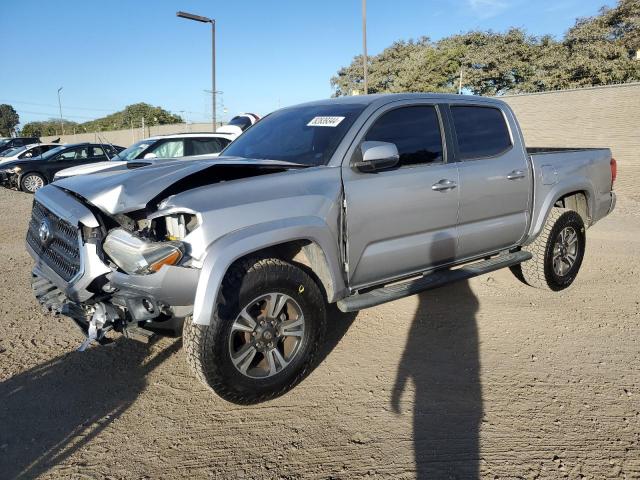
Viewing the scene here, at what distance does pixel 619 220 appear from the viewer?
9117 mm

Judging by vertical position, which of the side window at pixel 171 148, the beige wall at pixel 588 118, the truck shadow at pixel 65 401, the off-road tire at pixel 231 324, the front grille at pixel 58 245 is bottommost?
the truck shadow at pixel 65 401

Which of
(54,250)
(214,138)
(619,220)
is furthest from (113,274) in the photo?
Answer: (619,220)

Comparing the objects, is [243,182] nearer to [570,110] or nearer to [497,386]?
[497,386]

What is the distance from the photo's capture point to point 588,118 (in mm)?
20469

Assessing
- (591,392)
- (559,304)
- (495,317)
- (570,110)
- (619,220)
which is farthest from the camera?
(570,110)

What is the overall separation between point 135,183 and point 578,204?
Result: 4582 mm

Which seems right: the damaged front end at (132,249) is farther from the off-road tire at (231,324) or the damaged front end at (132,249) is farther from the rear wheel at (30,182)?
the rear wheel at (30,182)

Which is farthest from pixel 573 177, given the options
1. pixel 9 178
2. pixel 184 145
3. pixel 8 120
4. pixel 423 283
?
pixel 8 120

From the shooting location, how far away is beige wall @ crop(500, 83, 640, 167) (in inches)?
750

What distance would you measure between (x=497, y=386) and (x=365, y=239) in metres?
1.29

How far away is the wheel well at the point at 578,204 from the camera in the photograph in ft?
17.4

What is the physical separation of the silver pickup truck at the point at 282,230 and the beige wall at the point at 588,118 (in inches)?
710

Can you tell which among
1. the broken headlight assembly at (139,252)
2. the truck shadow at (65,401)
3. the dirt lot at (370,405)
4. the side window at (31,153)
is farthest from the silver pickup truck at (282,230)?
the side window at (31,153)

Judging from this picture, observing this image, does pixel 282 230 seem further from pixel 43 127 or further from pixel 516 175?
pixel 43 127
